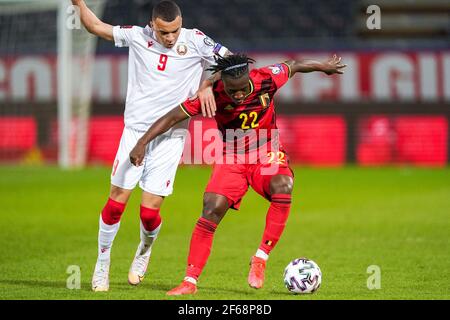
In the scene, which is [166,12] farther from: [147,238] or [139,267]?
[139,267]

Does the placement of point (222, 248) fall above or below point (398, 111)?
below

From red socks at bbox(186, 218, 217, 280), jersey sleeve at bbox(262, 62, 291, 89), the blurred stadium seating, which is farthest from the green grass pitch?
the blurred stadium seating

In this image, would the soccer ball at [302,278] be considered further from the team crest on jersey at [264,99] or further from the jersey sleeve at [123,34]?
the jersey sleeve at [123,34]

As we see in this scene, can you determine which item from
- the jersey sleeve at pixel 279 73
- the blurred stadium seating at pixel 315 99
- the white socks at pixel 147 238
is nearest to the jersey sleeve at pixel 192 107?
the jersey sleeve at pixel 279 73

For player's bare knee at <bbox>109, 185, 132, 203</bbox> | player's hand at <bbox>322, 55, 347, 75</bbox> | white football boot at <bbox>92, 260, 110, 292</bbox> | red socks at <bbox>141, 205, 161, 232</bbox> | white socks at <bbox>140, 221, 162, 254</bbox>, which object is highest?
player's hand at <bbox>322, 55, 347, 75</bbox>

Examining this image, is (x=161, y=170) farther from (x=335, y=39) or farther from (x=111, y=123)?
(x=335, y=39)

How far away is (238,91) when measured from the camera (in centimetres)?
732

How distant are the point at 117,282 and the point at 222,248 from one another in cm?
276

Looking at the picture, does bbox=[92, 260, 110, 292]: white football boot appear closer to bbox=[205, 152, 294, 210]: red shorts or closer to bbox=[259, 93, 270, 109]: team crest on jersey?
bbox=[205, 152, 294, 210]: red shorts

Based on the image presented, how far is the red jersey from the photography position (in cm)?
749

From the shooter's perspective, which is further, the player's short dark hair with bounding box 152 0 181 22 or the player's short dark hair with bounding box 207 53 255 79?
the player's short dark hair with bounding box 152 0 181 22

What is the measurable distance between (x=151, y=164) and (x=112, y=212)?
55cm

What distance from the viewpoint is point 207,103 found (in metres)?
7.28

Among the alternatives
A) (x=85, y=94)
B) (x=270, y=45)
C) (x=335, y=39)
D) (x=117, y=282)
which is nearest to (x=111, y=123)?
(x=85, y=94)
